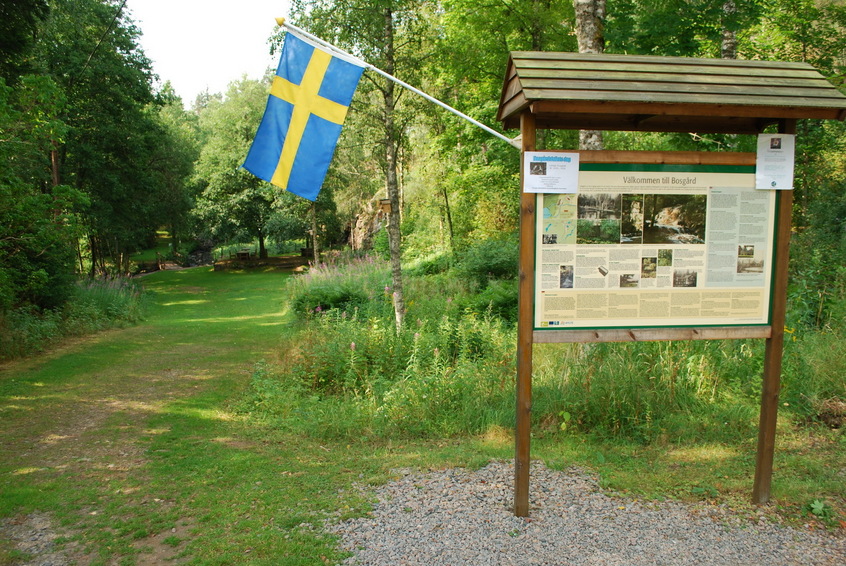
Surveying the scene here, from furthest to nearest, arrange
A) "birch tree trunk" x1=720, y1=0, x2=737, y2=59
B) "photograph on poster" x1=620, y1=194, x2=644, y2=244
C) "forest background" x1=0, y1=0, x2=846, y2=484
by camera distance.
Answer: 1. "birch tree trunk" x1=720, y1=0, x2=737, y2=59
2. "forest background" x1=0, y1=0, x2=846, y2=484
3. "photograph on poster" x1=620, y1=194, x2=644, y2=244

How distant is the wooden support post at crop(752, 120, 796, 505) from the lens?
430 centimetres

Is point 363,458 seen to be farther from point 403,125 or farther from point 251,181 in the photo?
point 251,181

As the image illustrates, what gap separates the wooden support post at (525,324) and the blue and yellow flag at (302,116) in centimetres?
205

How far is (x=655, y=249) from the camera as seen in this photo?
4.23m

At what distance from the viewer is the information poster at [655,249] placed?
13.5ft

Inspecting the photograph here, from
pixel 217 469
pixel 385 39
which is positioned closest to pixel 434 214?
pixel 385 39

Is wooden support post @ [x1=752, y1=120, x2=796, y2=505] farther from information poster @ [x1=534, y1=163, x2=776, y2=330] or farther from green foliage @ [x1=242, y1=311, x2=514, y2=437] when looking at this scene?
green foliage @ [x1=242, y1=311, x2=514, y2=437]

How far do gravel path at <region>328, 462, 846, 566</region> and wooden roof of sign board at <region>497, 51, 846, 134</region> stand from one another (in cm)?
292

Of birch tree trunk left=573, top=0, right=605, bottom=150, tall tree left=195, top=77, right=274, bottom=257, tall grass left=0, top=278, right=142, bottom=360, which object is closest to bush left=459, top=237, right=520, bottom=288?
birch tree trunk left=573, top=0, right=605, bottom=150

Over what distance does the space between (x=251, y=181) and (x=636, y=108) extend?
32.7m

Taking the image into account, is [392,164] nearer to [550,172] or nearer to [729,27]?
[729,27]

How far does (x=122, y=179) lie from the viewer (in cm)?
2462

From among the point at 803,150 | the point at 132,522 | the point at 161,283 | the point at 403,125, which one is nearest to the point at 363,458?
the point at 132,522

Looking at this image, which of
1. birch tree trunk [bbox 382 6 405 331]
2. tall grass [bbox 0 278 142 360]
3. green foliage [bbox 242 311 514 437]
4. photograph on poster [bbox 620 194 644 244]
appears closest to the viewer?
photograph on poster [bbox 620 194 644 244]
